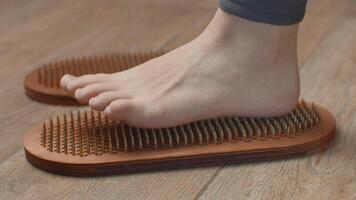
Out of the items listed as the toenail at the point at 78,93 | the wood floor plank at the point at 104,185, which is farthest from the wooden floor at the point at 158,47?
the toenail at the point at 78,93

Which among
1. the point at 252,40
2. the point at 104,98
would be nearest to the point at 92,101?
the point at 104,98

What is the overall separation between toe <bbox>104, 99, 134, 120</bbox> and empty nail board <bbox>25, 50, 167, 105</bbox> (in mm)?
211

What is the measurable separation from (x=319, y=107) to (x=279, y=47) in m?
0.14

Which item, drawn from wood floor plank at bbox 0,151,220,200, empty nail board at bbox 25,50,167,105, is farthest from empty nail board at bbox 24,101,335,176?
empty nail board at bbox 25,50,167,105

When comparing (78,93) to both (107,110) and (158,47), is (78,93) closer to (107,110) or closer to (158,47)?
(107,110)

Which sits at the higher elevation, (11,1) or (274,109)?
(274,109)

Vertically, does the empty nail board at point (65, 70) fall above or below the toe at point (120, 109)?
below

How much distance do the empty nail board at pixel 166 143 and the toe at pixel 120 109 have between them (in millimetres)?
30

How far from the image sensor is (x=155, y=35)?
145 centimetres

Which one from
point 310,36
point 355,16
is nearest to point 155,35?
point 310,36

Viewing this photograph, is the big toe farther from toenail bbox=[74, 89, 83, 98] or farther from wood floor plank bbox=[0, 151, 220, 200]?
wood floor plank bbox=[0, 151, 220, 200]

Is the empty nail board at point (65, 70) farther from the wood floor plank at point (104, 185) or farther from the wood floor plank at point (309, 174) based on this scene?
the wood floor plank at point (309, 174)

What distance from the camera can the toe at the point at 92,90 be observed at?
3.01 ft

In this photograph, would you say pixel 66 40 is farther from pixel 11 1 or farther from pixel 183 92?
pixel 183 92
